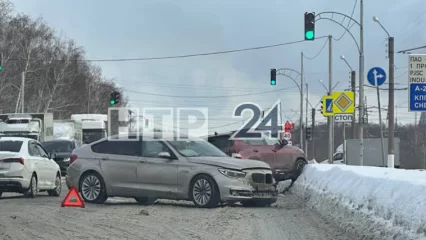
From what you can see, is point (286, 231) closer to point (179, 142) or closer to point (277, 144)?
point (179, 142)

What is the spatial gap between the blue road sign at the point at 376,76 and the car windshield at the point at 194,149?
13024 mm

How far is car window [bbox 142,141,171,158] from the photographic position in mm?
13664

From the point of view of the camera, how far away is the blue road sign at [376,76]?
25.2 meters

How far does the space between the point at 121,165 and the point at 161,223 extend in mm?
3850

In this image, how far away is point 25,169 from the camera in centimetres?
1512

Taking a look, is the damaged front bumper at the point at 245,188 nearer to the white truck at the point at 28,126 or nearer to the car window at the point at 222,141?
the car window at the point at 222,141

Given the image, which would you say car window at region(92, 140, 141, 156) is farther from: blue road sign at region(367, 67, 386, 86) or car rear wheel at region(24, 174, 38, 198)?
blue road sign at region(367, 67, 386, 86)

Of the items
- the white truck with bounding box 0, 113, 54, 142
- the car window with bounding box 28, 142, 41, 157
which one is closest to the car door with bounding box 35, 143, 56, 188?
the car window with bounding box 28, 142, 41, 157

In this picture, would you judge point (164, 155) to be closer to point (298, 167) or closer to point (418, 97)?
point (418, 97)

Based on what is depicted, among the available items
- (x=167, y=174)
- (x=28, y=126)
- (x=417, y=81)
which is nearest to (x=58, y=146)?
(x=28, y=126)

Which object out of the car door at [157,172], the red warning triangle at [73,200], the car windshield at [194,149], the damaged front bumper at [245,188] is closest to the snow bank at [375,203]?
the damaged front bumper at [245,188]

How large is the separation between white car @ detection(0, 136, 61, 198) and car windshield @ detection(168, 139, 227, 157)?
3.99 meters

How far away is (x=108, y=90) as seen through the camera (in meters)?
95.1

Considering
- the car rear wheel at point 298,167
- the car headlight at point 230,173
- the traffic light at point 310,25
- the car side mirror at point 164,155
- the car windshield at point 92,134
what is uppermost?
the traffic light at point 310,25
